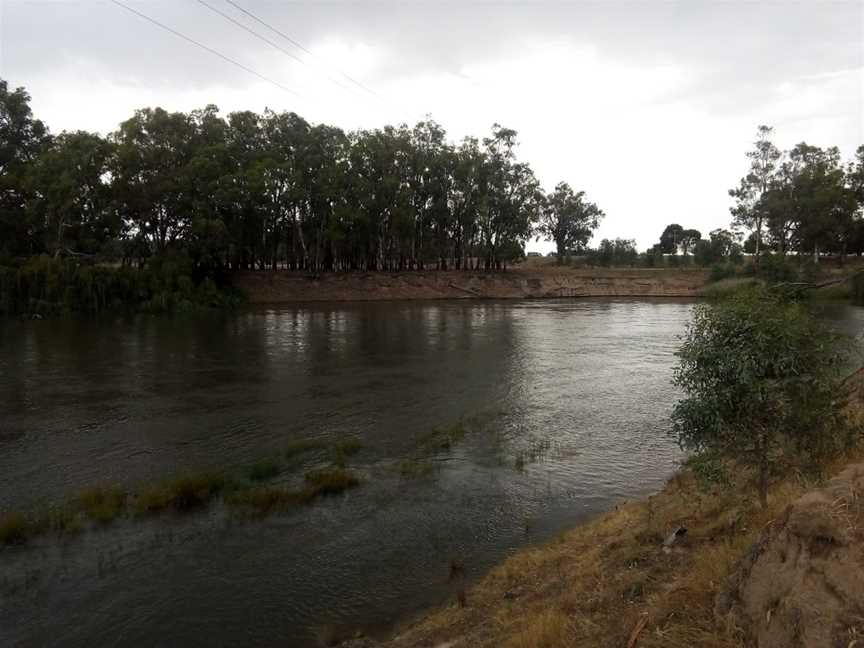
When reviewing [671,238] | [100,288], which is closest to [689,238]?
[671,238]

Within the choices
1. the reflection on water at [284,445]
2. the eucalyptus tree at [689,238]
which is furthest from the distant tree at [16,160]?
the eucalyptus tree at [689,238]

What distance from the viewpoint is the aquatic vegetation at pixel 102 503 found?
37.7 feet

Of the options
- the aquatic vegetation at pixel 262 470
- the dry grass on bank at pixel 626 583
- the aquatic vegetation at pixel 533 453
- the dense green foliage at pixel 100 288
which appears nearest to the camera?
the dry grass on bank at pixel 626 583

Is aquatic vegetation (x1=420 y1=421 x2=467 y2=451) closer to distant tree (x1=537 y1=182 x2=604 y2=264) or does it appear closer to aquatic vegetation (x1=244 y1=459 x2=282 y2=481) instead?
aquatic vegetation (x1=244 y1=459 x2=282 y2=481)

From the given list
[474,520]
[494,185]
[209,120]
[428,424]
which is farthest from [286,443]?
[494,185]

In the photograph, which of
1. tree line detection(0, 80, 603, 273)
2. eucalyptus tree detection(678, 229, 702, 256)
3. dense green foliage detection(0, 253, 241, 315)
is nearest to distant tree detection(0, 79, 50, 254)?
tree line detection(0, 80, 603, 273)

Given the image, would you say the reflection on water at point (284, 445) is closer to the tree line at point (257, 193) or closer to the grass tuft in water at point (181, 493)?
the grass tuft in water at point (181, 493)

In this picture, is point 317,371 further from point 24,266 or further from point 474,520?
point 24,266

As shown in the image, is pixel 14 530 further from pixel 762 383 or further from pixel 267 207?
pixel 267 207

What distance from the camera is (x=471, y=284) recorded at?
3061 inches

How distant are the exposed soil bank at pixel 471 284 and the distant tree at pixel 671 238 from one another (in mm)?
36546

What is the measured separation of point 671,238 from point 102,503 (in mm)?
126668

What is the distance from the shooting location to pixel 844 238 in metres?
78.7

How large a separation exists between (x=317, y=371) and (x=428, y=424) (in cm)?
955
